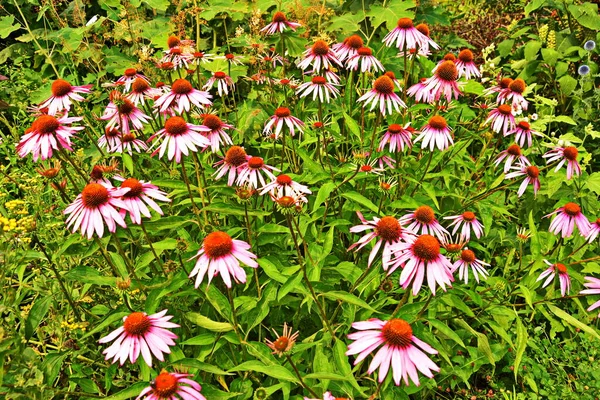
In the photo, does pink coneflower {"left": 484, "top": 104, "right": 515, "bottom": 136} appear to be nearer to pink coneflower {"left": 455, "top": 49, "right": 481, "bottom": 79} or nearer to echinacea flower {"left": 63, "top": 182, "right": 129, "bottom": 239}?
pink coneflower {"left": 455, "top": 49, "right": 481, "bottom": 79}

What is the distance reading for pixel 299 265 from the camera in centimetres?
183

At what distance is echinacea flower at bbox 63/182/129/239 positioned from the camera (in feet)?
4.71

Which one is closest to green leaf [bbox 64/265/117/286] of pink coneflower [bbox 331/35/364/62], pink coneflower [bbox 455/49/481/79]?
pink coneflower [bbox 331/35/364/62]

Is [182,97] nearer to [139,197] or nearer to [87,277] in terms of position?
[139,197]

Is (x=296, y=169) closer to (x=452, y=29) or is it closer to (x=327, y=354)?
(x=327, y=354)

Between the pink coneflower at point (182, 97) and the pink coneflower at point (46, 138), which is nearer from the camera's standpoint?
the pink coneflower at point (46, 138)

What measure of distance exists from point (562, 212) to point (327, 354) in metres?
1.28

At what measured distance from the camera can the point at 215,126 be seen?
204 cm

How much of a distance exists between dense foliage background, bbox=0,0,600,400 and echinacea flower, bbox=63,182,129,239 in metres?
0.14

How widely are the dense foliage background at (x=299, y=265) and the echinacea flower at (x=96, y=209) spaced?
0.14m

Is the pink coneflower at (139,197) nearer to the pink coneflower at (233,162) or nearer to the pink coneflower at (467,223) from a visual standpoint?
the pink coneflower at (233,162)

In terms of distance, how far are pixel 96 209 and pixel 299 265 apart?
75cm

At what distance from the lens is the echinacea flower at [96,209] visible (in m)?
1.44

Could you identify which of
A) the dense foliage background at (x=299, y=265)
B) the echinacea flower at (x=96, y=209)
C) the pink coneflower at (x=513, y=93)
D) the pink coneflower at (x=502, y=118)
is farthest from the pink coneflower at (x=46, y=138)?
the pink coneflower at (x=513, y=93)
